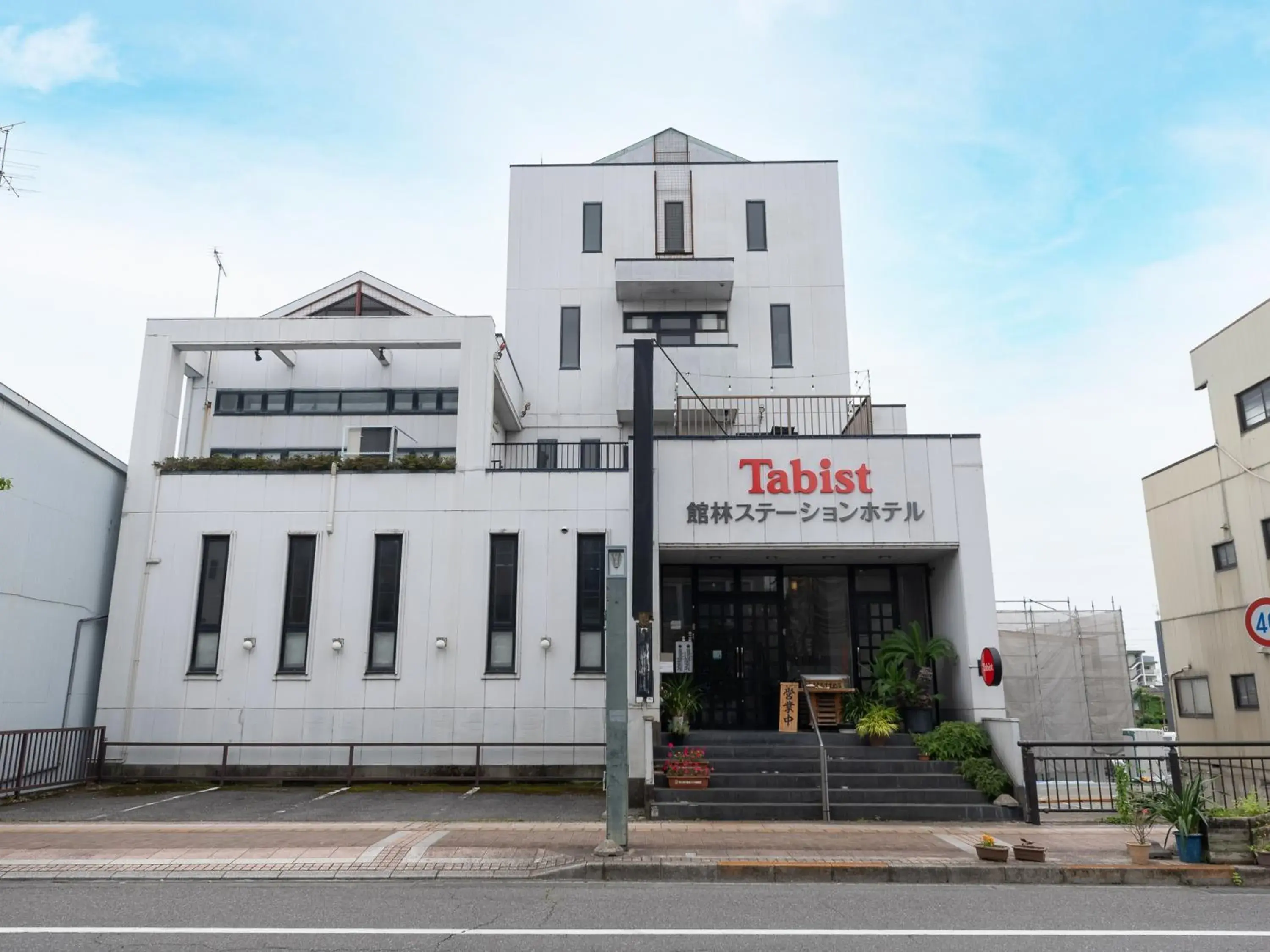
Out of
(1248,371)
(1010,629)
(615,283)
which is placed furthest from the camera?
(1010,629)

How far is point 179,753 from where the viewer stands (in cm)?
1641

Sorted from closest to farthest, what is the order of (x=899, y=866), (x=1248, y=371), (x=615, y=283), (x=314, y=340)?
(x=899, y=866) → (x=314, y=340) → (x=1248, y=371) → (x=615, y=283)

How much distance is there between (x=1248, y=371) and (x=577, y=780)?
17835 millimetres

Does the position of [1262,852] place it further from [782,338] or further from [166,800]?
[782,338]

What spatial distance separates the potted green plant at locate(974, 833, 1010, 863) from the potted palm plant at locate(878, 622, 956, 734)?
207 inches

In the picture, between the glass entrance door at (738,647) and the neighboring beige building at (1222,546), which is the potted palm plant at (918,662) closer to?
the glass entrance door at (738,647)

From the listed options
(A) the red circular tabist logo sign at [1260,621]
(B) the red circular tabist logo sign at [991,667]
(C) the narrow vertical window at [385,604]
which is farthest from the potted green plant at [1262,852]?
(C) the narrow vertical window at [385,604]

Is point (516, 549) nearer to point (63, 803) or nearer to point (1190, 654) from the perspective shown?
point (63, 803)

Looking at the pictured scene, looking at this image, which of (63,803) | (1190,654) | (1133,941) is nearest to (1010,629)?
(1190,654)

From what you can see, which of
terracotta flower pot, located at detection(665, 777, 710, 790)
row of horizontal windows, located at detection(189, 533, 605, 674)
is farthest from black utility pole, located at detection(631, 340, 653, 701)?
terracotta flower pot, located at detection(665, 777, 710, 790)

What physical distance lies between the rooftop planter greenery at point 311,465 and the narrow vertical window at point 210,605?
143cm

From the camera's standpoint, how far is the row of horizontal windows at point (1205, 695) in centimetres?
2097

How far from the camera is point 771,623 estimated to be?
1784cm

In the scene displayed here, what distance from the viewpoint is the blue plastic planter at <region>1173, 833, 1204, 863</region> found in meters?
9.51
